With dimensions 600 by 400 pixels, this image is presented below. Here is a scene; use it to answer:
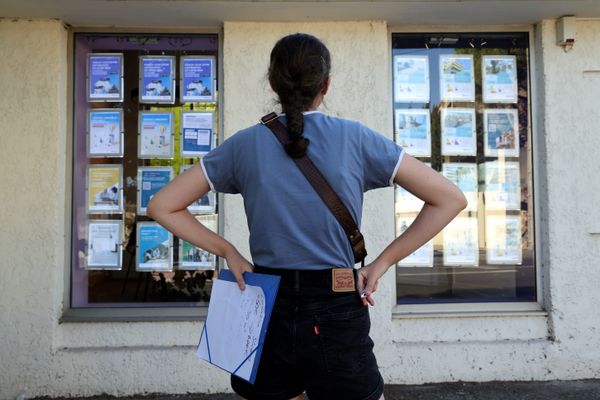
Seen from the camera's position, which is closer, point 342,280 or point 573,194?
point 342,280

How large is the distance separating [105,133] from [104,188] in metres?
0.47

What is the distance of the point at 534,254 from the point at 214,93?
10.0 feet

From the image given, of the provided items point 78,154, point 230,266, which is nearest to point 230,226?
point 78,154

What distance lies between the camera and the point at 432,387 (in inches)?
168

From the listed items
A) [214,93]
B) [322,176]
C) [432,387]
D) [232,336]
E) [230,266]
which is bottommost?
[432,387]

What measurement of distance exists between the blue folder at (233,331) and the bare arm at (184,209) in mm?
52

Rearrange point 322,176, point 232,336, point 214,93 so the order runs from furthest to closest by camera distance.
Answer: point 214,93 → point 232,336 → point 322,176

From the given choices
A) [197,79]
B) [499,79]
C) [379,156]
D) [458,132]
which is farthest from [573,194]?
[379,156]

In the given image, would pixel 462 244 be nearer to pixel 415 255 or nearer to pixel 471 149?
pixel 415 255

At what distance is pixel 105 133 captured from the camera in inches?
179

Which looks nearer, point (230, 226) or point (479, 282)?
point (230, 226)

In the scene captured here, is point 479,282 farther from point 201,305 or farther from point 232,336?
point 232,336

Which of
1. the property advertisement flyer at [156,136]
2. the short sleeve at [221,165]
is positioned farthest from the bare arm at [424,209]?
the property advertisement flyer at [156,136]

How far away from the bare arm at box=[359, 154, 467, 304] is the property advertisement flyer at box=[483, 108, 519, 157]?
3245 millimetres
